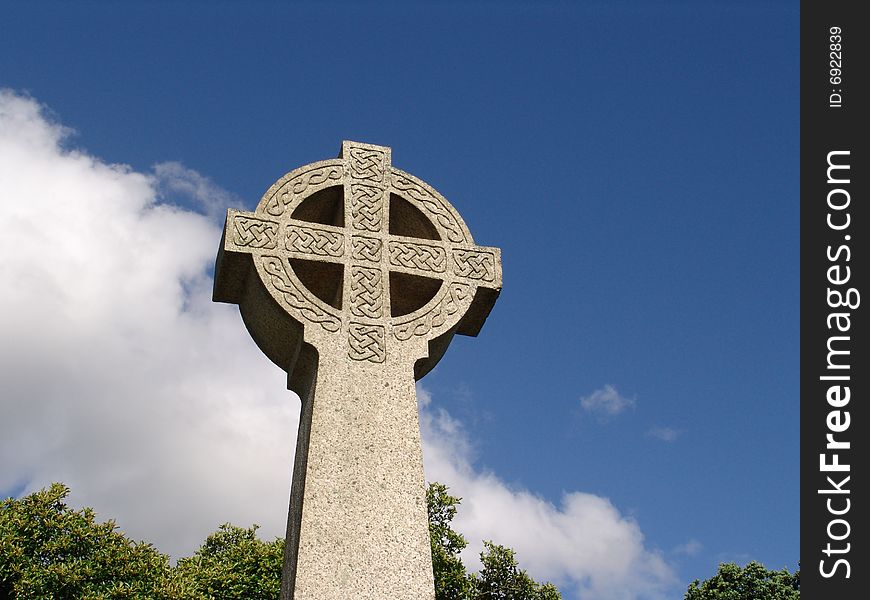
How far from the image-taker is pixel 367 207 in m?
5.60

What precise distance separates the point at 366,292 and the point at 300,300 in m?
0.44

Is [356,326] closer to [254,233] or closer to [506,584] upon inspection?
[254,233]

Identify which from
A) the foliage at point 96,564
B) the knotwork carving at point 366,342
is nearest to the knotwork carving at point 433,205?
the knotwork carving at point 366,342

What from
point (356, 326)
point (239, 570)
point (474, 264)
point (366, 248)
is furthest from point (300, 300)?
point (239, 570)

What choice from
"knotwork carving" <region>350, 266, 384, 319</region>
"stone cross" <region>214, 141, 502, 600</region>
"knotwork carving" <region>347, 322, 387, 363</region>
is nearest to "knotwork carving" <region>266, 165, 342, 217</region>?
"stone cross" <region>214, 141, 502, 600</region>

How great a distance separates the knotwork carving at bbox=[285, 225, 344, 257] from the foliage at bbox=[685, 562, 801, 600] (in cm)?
2256

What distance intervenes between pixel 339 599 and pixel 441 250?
2307mm

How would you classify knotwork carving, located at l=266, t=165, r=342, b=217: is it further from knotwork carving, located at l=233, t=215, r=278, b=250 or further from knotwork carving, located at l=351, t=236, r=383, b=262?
knotwork carving, located at l=351, t=236, r=383, b=262

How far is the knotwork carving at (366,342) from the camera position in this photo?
4.95 m

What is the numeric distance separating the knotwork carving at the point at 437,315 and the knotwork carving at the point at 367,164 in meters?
0.97

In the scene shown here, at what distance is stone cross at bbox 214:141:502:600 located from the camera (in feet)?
14.4

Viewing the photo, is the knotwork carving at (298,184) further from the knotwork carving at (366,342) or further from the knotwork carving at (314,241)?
the knotwork carving at (366,342)

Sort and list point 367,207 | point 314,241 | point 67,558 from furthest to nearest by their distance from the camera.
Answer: point 67,558, point 367,207, point 314,241

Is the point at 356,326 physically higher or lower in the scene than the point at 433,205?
lower
